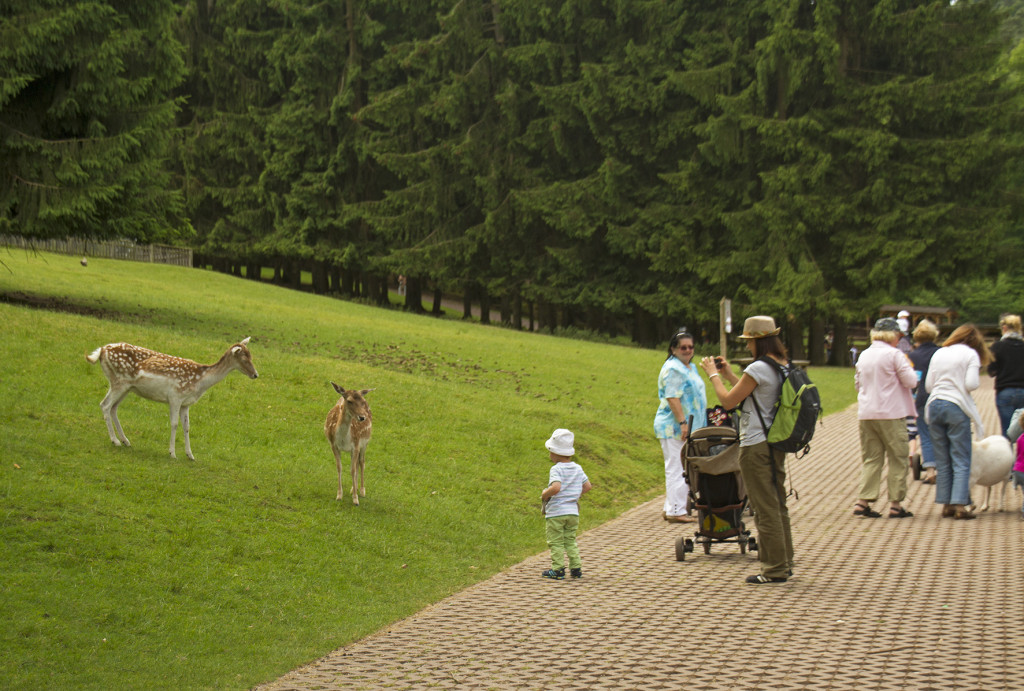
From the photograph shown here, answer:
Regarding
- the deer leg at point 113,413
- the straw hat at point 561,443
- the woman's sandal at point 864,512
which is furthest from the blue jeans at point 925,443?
the deer leg at point 113,413

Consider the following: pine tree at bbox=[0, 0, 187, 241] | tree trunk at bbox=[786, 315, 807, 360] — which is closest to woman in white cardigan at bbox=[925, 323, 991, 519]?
pine tree at bbox=[0, 0, 187, 241]

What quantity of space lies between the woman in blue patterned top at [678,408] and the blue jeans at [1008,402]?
13.3 ft

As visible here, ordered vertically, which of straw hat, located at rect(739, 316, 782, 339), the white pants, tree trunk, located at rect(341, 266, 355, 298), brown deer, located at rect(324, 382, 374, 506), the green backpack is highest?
tree trunk, located at rect(341, 266, 355, 298)

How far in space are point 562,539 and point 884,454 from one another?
5127 millimetres

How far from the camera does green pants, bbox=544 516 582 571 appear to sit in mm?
9023

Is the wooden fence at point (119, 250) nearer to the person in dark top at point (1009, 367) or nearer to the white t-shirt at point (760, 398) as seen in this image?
the person in dark top at point (1009, 367)

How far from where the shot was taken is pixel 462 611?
8023mm

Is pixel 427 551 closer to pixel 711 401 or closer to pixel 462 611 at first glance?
pixel 462 611

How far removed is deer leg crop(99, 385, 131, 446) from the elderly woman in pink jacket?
26.4 feet

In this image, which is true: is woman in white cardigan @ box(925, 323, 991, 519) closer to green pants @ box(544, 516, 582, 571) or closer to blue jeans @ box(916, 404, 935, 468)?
blue jeans @ box(916, 404, 935, 468)

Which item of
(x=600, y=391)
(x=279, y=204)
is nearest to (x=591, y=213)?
(x=279, y=204)

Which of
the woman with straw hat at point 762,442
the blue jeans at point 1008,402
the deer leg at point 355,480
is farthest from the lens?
the blue jeans at point 1008,402

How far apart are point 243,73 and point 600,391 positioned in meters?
39.2

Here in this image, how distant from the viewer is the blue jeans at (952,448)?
11.7 meters
